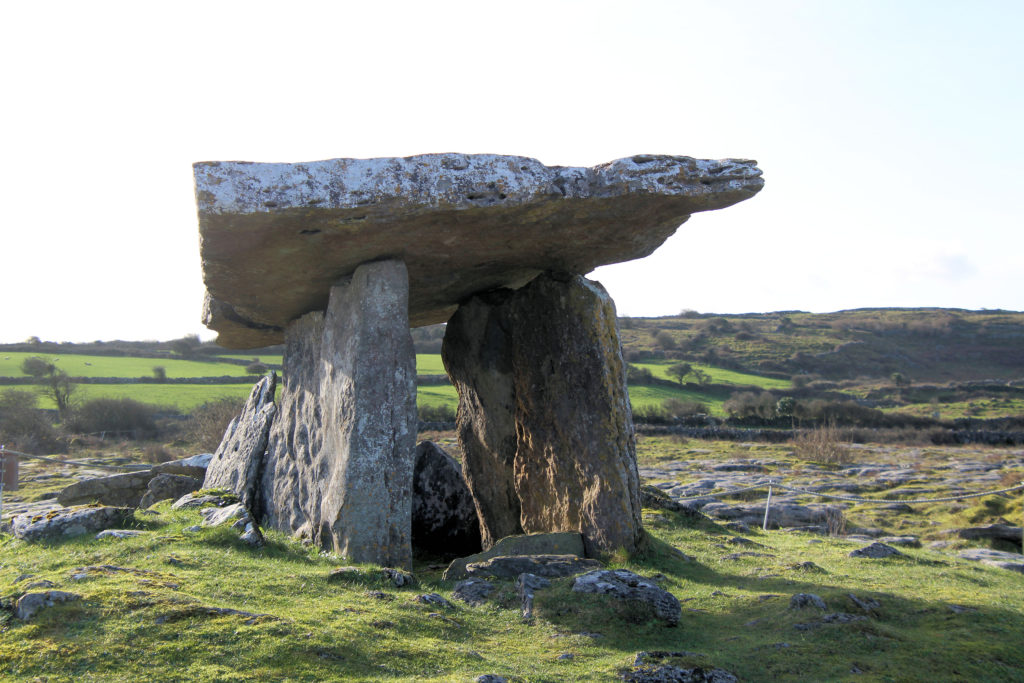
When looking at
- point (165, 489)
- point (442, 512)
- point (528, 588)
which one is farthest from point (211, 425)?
point (528, 588)

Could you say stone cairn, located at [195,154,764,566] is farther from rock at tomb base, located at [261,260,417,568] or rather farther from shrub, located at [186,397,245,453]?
shrub, located at [186,397,245,453]

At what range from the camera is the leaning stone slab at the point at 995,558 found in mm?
11344

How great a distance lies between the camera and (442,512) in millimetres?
12969

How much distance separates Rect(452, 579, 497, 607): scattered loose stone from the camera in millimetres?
7836

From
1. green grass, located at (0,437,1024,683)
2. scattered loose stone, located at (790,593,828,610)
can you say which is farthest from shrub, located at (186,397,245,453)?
scattered loose stone, located at (790,593,828,610)

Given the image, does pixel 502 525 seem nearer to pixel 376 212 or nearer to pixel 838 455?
pixel 376 212

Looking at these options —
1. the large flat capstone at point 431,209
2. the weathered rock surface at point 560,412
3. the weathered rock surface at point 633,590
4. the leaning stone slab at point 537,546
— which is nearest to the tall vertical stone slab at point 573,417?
the weathered rock surface at point 560,412

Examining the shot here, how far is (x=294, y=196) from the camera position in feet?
27.8

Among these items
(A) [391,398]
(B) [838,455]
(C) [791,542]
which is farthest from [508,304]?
(B) [838,455]

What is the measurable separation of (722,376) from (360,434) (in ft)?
168

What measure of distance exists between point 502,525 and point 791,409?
32.3 metres

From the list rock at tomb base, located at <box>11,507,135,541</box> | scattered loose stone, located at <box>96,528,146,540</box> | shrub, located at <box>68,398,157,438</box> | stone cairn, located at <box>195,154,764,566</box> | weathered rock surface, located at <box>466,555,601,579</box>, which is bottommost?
shrub, located at <box>68,398,157,438</box>

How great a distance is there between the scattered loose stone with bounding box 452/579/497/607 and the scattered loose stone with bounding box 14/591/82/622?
135 inches

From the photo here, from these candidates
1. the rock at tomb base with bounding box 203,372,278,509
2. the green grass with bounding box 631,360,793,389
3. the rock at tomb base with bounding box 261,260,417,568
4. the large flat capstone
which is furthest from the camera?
the green grass with bounding box 631,360,793,389
